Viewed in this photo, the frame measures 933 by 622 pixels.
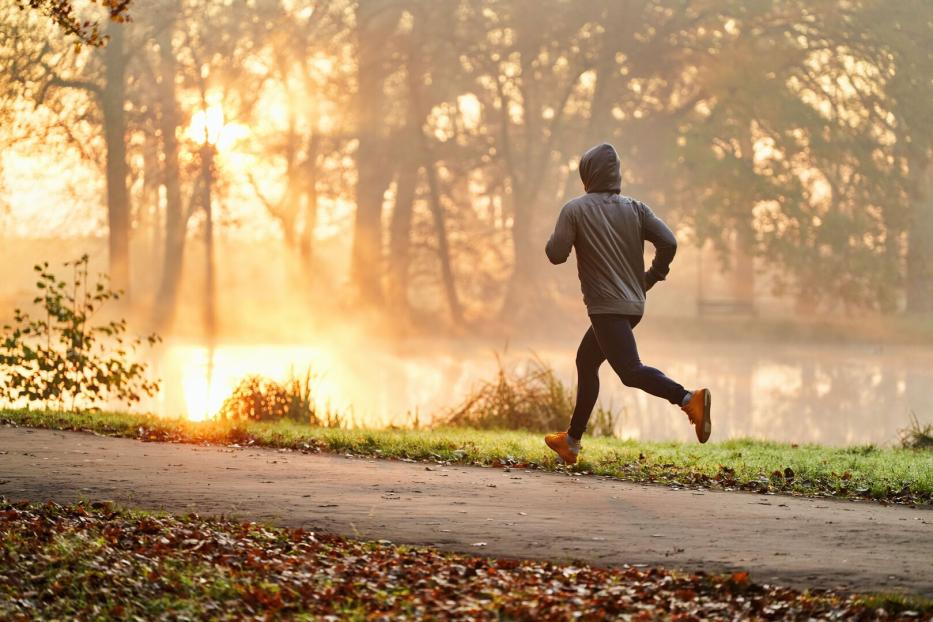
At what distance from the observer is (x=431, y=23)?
37.2m

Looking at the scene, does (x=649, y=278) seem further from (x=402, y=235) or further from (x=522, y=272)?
(x=402, y=235)

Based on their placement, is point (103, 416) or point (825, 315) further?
point (825, 315)

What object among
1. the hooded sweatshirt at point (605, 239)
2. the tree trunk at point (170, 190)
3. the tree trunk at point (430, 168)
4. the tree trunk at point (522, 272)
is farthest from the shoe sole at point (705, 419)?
the tree trunk at point (170, 190)

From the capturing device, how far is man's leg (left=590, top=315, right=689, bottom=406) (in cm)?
845

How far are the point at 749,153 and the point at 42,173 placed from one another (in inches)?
770

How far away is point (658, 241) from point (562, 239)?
72cm

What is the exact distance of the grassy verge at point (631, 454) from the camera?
874cm

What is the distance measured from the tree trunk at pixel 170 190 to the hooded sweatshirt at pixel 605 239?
2860cm

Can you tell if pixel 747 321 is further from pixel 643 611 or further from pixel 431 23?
pixel 643 611

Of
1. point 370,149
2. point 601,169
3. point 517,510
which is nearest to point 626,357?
point 601,169

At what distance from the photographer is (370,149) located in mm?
38594

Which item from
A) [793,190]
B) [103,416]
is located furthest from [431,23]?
[103,416]

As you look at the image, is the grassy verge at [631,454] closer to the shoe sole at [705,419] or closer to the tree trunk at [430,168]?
the shoe sole at [705,419]

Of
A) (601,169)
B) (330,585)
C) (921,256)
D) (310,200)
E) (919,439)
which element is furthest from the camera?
(310,200)
